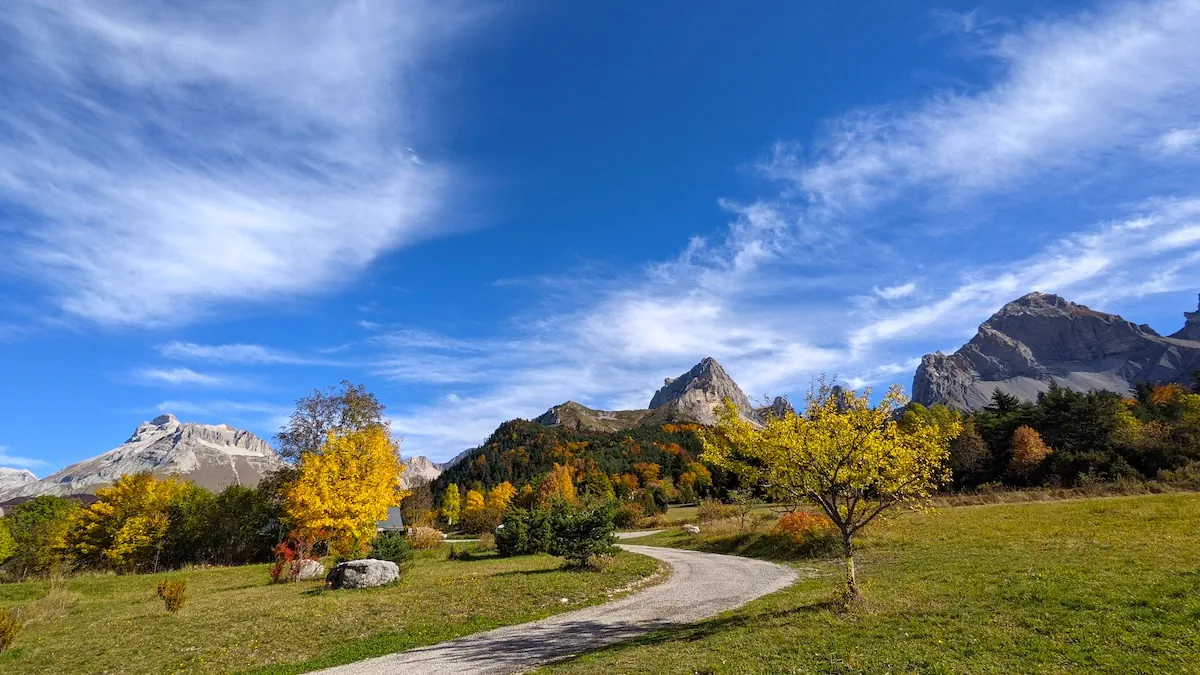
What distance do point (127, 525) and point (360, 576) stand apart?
32.6 metres

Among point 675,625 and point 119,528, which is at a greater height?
point 119,528

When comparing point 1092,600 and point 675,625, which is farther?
point 675,625

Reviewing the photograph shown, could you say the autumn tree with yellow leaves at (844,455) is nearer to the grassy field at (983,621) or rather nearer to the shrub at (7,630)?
the grassy field at (983,621)

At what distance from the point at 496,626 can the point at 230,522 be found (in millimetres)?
42328

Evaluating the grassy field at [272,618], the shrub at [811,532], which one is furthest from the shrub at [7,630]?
the shrub at [811,532]

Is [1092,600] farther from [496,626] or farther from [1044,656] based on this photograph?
[496,626]

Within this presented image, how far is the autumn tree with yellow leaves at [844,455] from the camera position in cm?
1541

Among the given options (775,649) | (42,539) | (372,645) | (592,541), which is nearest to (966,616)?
(775,649)

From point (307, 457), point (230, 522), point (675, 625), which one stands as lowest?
point (675, 625)

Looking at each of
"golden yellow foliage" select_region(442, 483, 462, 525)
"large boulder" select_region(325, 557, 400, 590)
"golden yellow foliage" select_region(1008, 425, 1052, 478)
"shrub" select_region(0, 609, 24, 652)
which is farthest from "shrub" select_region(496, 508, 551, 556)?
"golden yellow foliage" select_region(442, 483, 462, 525)

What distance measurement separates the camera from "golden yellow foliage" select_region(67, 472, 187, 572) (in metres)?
43.6

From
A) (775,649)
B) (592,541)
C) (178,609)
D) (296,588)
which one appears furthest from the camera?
(592,541)

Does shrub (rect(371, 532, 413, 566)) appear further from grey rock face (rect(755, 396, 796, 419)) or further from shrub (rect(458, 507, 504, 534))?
shrub (rect(458, 507, 504, 534))

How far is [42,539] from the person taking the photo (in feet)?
151
